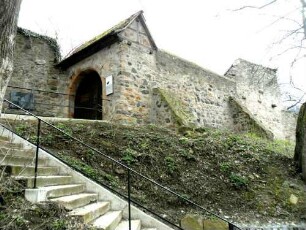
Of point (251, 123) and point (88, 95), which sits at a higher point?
point (88, 95)

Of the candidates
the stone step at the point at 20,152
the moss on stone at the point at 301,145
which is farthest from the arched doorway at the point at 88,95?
the moss on stone at the point at 301,145

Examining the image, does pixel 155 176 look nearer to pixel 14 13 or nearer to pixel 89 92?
pixel 14 13

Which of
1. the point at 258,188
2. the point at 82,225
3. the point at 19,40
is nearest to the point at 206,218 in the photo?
the point at 258,188

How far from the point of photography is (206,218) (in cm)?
518

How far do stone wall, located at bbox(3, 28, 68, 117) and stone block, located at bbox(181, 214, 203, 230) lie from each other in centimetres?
725

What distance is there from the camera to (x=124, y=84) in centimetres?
932

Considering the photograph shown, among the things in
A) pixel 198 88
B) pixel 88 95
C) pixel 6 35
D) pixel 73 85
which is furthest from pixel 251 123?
pixel 6 35

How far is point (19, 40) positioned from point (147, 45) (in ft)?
15.5

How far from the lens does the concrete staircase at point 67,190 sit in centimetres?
381

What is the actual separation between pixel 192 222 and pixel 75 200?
82.6 inches

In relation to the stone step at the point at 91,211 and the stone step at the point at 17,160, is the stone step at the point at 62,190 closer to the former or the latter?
the stone step at the point at 91,211

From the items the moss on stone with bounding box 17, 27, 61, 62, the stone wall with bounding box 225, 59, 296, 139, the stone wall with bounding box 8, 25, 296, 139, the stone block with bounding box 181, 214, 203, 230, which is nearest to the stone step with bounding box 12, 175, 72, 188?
the stone block with bounding box 181, 214, 203, 230

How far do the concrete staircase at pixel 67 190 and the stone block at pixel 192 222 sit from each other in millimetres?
556

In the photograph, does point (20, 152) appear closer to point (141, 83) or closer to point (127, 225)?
point (127, 225)
